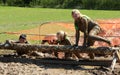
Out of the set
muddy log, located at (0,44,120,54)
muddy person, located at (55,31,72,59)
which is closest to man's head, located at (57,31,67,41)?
muddy person, located at (55,31,72,59)

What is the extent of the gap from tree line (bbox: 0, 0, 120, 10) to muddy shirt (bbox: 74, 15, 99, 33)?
142 ft

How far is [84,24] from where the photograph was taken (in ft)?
40.1

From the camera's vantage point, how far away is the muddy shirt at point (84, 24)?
12172 millimetres

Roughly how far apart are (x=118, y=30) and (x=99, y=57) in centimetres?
368

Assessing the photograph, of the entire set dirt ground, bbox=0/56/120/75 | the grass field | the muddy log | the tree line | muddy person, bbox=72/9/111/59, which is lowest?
the tree line

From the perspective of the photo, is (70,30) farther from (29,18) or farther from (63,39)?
(29,18)

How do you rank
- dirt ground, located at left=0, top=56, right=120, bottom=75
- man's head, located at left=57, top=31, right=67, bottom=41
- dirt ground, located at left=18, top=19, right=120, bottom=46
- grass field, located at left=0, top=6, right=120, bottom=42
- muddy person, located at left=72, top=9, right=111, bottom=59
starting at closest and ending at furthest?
dirt ground, located at left=0, top=56, right=120, bottom=75 → muddy person, located at left=72, top=9, right=111, bottom=59 → man's head, located at left=57, top=31, right=67, bottom=41 → dirt ground, located at left=18, top=19, right=120, bottom=46 → grass field, located at left=0, top=6, right=120, bottom=42

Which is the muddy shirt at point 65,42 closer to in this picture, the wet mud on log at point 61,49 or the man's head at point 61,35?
the man's head at point 61,35

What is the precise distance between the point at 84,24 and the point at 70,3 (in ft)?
170

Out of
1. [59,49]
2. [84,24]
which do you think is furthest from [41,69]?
[84,24]

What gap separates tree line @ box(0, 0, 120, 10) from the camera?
184ft

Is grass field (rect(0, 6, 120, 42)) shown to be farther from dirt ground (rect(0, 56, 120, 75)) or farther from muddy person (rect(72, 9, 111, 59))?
muddy person (rect(72, 9, 111, 59))

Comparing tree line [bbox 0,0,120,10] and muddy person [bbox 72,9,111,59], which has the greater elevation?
muddy person [bbox 72,9,111,59]

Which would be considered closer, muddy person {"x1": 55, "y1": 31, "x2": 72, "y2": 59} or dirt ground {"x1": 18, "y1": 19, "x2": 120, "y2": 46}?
muddy person {"x1": 55, "y1": 31, "x2": 72, "y2": 59}
